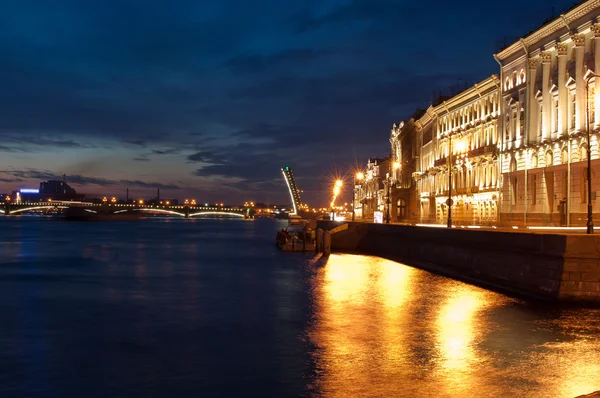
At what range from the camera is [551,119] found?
176ft

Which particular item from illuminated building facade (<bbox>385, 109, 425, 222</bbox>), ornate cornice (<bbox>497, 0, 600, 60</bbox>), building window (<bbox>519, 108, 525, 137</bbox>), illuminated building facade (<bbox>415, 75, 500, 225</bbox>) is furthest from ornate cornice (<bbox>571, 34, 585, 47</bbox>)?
illuminated building facade (<bbox>385, 109, 425, 222</bbox>)

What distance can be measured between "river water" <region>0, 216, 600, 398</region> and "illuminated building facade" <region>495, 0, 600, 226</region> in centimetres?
1493

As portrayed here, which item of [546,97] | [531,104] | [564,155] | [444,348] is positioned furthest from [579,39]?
[444,348]

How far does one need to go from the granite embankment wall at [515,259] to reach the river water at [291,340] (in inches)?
45.9

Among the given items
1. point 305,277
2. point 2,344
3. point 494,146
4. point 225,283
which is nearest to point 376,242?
point 494,146

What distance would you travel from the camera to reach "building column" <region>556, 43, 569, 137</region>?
5106 centimetres

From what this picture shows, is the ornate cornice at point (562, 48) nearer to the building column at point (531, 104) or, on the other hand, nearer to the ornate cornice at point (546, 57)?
the ornate cornice at point (546, 57)

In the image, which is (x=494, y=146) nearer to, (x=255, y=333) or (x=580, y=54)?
(x=580, y=54)

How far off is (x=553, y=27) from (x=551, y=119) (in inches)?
278

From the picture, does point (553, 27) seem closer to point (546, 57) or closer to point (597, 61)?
point (546, 57)

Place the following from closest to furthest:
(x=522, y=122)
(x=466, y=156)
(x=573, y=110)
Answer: (x=573, y=110), (x=522, y=122), (x=466, y=156)

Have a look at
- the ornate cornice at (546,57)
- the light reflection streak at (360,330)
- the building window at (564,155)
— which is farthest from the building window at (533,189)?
the light reflection streak at (360,330)

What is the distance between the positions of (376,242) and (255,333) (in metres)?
45.0

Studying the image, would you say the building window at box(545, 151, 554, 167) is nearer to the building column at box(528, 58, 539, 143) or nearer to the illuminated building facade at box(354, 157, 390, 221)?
the building column at box(528, 58, 539, 143)
